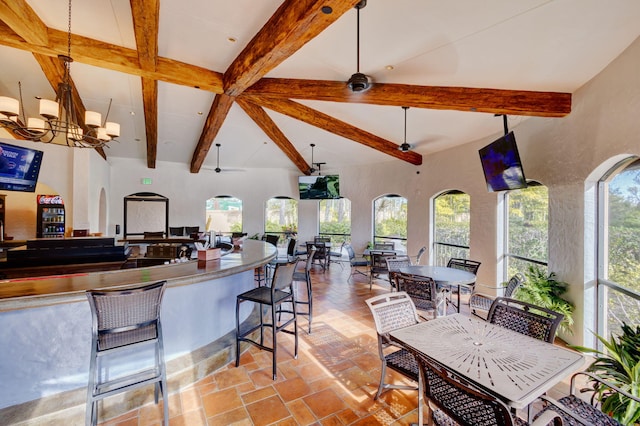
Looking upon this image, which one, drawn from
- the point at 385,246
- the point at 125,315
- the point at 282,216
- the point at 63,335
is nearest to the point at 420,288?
the point at 125,315

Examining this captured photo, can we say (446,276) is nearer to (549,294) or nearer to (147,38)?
(549,294)

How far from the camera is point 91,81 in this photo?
4.48 meters

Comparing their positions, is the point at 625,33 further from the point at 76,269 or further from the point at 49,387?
the point at 76,269

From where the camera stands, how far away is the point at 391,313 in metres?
2.21

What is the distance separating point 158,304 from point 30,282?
0.91 m

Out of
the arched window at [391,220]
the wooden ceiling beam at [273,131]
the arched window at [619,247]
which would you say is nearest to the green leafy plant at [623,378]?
the arched window at [619,247]

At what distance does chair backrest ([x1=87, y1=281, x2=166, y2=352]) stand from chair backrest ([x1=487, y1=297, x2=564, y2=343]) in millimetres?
2592

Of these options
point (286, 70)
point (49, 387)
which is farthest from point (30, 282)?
point (286, 70)

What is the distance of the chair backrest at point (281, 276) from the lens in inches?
102

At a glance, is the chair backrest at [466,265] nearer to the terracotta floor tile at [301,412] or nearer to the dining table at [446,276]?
the dining table at [446,276]

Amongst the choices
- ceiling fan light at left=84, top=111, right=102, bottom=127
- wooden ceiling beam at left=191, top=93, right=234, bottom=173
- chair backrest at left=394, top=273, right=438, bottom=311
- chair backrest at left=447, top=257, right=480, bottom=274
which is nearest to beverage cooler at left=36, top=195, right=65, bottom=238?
wooden ceiling beam at left=191, top=93, right=234, bottom=173

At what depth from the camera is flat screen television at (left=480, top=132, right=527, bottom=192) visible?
3355 millimetres

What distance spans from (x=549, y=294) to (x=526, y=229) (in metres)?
1.28

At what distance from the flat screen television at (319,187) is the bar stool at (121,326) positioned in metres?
6.28
